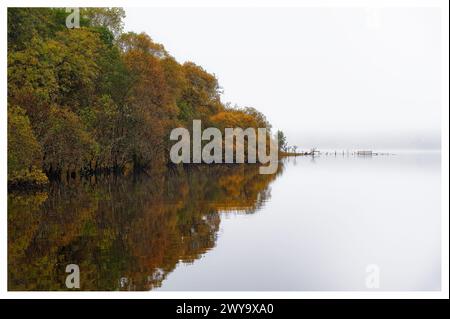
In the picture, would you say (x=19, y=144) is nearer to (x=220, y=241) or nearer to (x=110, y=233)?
(x=110, y=233)

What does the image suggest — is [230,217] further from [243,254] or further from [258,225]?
[243,254]

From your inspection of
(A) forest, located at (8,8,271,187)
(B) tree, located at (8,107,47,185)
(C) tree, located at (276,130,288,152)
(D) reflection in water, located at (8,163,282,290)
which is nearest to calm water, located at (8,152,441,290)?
(D) reflection in water, located at (8,163,282,290)

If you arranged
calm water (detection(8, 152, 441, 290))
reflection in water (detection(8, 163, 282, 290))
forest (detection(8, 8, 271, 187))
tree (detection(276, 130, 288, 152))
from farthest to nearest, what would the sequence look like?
1. tree (detection(276, 130, 288, 152))
2. forest (detection(8, 8, 271, 187))
3. calm water (detection(8, 152, 441, 290))
4. reflection in water (detection(8, 163, 282, 290))

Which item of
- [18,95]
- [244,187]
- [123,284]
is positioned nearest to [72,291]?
[123,284]

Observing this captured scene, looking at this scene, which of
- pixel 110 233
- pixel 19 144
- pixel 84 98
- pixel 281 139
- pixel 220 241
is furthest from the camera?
pixel 281 139

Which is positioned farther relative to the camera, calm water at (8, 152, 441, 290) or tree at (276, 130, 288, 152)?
tree at (276, 130, 288, 152)

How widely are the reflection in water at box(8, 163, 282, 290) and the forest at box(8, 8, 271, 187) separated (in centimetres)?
396

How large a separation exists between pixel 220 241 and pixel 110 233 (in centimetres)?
312

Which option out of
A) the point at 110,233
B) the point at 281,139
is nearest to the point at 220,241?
the point at 110,233

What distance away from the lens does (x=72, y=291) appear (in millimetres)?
10492

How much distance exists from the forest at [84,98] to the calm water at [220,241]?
5210 mm

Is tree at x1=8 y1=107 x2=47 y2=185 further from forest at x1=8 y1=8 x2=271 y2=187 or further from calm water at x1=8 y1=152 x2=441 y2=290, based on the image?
calm water at x1=8 y1=152 x2=441 y2=290

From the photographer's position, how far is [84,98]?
3866 cm

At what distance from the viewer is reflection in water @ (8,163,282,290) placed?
11.7 m
